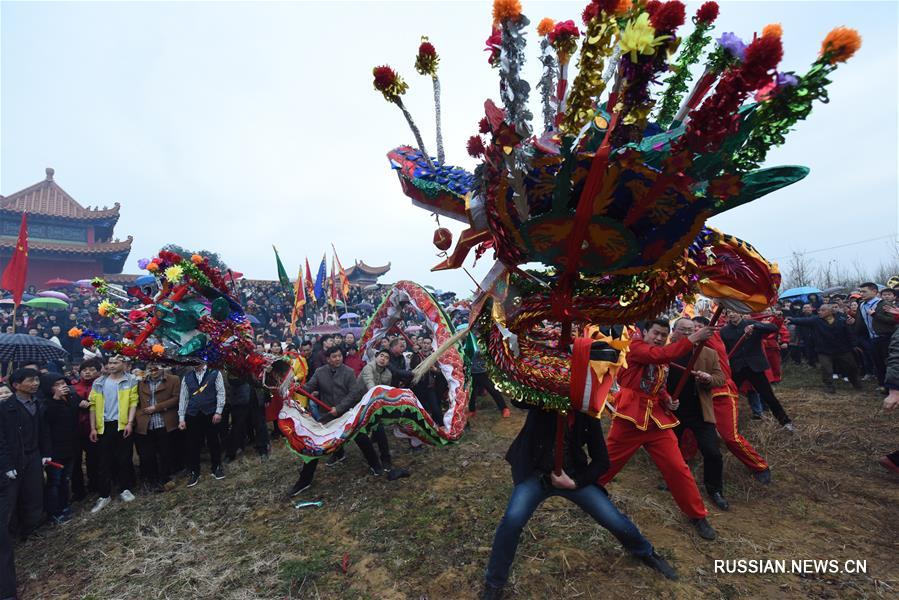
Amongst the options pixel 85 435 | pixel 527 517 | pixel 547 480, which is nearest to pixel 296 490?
pixel 85 435

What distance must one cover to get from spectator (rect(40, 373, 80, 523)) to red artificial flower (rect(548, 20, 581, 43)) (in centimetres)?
587

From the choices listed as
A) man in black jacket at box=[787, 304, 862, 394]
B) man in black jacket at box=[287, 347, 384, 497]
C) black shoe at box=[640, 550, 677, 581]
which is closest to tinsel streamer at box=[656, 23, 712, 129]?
black shoe at box=[640, 550, 677, 581]

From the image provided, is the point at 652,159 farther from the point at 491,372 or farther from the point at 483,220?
the point at 491,372

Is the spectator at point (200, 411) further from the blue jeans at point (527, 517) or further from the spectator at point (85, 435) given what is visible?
the blue jeans at point (527, 517)

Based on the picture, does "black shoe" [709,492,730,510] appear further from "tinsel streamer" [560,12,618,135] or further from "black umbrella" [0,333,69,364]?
"black umbrella" [0,333,69,364]

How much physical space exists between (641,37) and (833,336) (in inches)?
332

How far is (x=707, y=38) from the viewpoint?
186cm

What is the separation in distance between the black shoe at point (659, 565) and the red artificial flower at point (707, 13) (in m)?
3.19

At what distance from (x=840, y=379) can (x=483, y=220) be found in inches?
371

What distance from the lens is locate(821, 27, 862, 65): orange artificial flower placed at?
129 centimetres

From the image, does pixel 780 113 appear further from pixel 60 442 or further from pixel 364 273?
pixel 364 273

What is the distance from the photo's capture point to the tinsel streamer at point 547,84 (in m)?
1.95

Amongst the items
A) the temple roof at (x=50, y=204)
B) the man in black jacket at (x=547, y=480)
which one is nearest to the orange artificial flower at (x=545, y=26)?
the man in black jacket at (x=547, y=480)

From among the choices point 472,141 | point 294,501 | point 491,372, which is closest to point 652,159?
point 472,141
